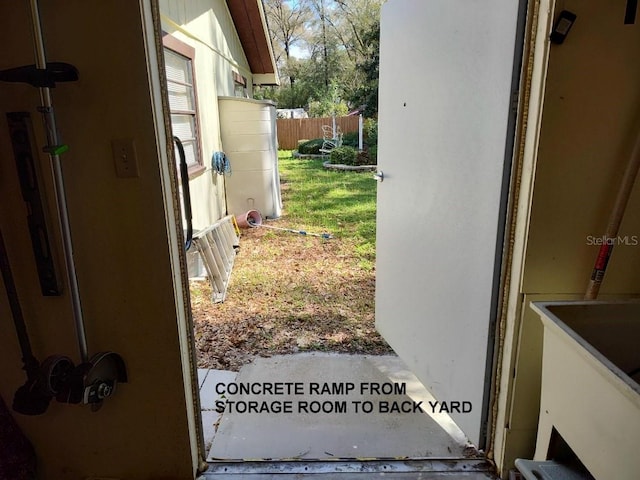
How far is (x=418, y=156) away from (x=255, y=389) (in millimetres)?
1433

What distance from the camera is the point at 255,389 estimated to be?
2162mm

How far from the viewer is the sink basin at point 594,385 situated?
86 cm

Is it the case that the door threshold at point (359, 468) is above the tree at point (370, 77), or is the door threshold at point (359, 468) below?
below

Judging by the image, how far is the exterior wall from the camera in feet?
12.8

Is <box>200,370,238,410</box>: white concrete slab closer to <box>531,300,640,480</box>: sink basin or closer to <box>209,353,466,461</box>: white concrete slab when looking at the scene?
<box>209,353,466,461</box>: white concrete slab

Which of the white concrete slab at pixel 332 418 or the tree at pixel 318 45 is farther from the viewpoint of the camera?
the tree at pixel 318 45

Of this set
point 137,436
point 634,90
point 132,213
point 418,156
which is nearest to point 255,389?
point 137,436

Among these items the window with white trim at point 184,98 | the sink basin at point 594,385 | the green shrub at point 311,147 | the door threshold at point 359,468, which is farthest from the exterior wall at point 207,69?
the green shrub at point 311,147

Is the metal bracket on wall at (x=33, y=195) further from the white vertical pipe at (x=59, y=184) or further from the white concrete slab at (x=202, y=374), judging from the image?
the white concrete slab at (x=202, y=374)

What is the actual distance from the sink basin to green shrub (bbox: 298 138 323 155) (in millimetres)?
11712

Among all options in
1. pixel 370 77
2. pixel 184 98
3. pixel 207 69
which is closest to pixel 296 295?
pixel 184 98

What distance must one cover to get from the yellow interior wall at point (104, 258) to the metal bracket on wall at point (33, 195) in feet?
0.09

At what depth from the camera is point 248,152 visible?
5371mm

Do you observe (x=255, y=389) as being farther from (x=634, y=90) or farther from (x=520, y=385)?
(x=634, y=90)
